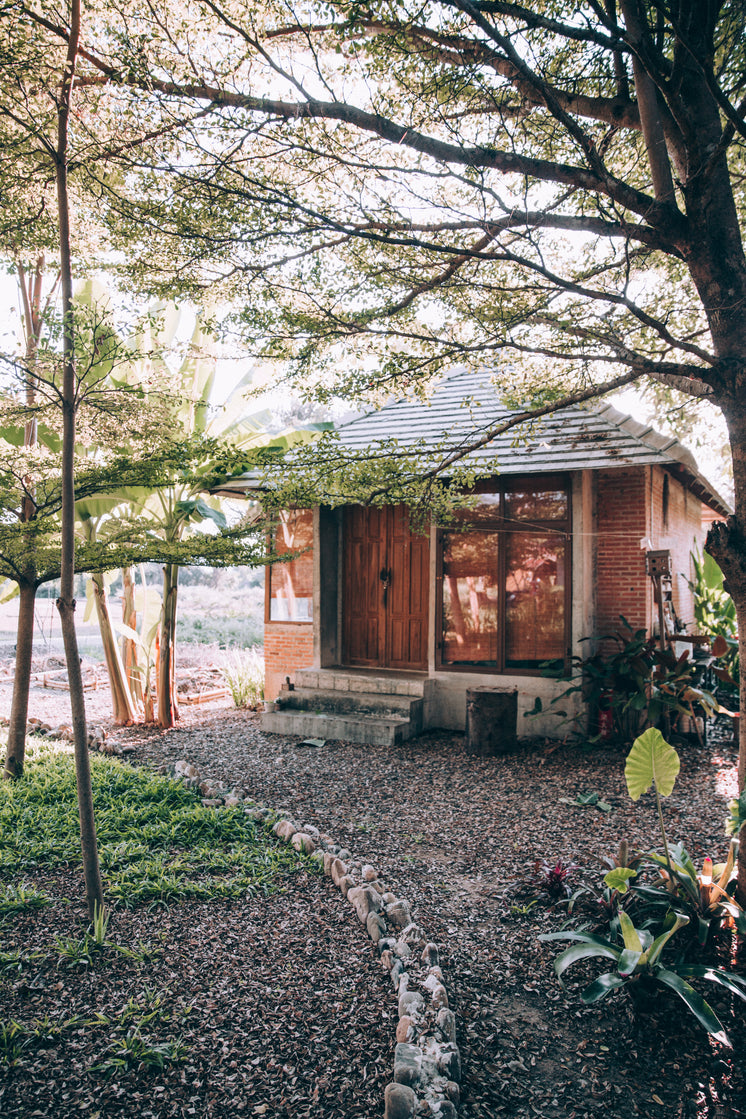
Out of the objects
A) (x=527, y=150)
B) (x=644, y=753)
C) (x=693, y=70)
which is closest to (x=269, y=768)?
(x=644, y=753)

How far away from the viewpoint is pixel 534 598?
8273 mm

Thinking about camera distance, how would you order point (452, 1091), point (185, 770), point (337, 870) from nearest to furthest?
1. point (452, 1091)
2. point (337, 870)
3. point (185, 770)

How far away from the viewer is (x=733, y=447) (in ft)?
11.4

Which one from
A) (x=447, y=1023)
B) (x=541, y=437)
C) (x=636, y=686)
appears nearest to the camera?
(x=447, y=1023)

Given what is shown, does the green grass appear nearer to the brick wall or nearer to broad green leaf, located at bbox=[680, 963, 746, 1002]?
broad green leaf, located at bbox=[680, 963, 746, 1002]

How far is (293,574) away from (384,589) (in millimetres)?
1717

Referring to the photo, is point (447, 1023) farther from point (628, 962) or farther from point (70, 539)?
point (70, 539)

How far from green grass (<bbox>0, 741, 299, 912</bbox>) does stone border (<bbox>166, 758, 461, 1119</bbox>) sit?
0.29 m

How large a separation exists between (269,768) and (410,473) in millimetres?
3740

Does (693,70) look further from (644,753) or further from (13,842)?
(13,842)

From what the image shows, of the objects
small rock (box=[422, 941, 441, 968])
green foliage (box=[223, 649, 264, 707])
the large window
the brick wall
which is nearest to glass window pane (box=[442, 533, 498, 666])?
the large window

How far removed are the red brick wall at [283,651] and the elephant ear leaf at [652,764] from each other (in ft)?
24.7

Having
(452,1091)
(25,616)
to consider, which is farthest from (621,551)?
(25,616)

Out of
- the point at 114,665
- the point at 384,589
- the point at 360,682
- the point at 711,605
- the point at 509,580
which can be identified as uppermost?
the point at 509,580
